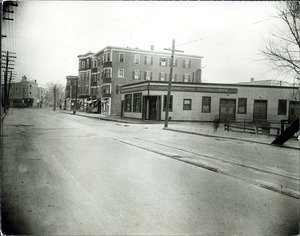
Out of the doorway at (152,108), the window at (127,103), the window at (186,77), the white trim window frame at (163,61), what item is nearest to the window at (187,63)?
the window at (186,77)

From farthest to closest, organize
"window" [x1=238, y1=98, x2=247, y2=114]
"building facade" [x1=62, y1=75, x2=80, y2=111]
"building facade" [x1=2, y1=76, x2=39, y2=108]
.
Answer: "building facade" [x1=62, y1=75, x2=80, y2=111] < "building facade" [x1=2, y1=76, x2=39, y2=108] < "window" [x1=238, y1=98, x2=247, y2=114]

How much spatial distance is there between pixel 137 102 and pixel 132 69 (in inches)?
603

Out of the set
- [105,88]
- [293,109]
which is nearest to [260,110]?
[293,109]

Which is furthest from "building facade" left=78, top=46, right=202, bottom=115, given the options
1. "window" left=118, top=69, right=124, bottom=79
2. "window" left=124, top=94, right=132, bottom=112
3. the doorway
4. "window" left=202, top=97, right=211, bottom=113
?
the doorway

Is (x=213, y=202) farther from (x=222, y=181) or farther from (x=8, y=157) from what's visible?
(x=8, y=157)

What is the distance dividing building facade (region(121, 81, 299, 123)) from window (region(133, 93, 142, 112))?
0.14m

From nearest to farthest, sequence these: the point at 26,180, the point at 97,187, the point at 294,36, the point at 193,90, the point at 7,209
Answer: the point at 7,209
the point at 97,187
the point at 26,180
the point at 294,36
the point at 193,90

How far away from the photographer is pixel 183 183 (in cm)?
576

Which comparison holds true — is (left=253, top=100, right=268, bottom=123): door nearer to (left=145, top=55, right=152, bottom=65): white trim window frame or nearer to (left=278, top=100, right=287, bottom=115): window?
(left=278, top=100, right=287, bottom=115): window

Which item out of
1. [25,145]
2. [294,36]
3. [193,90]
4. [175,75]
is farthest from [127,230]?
[175,75]

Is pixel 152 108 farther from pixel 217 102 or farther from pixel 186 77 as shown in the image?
pixel 186 77

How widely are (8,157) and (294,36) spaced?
18621 mm

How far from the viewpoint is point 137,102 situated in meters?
36.8

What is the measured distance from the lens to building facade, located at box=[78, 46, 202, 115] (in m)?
49.6
